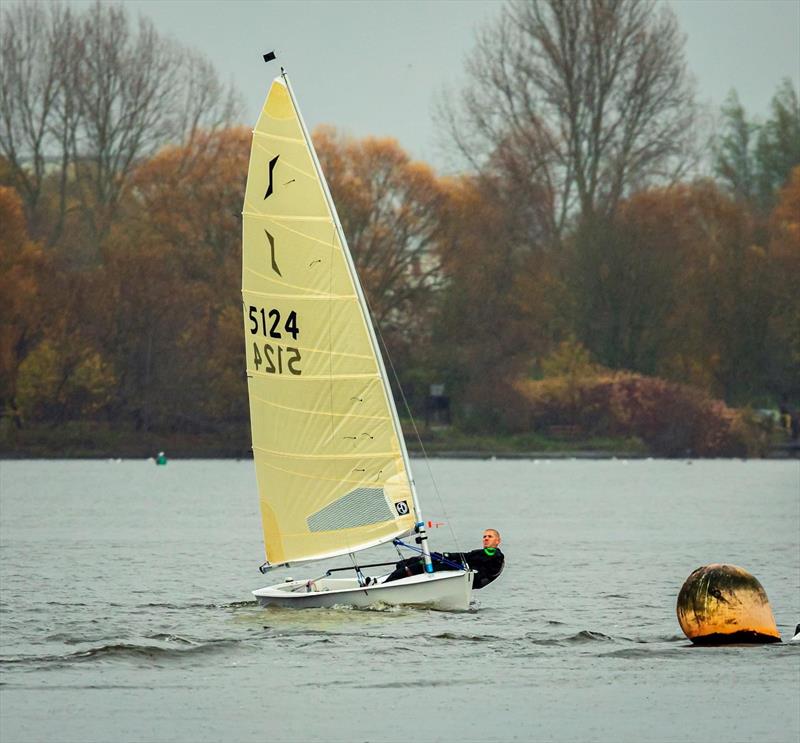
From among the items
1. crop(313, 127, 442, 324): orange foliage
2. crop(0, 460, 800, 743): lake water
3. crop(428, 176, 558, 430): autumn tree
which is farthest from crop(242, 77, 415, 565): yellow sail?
crop(428, 176, 558, 430): autumn tree

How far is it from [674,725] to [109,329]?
239 feet

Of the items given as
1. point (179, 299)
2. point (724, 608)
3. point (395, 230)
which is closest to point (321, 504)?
point (724, 608)

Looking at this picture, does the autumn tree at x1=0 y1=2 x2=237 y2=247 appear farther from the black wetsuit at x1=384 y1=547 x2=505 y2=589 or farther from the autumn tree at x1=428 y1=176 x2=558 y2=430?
the black wetsuit at x1=384 y1=547 x2=505 y2=589

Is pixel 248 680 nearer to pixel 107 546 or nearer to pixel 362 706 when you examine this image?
pixel 362 706

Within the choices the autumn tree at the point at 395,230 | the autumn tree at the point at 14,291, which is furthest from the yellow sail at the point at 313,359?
the autumn tree at the point at 395,230

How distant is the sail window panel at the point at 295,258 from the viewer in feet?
92.3

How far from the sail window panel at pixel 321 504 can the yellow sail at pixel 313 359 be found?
15 mm

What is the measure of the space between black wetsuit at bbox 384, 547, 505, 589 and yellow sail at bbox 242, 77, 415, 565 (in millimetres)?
511

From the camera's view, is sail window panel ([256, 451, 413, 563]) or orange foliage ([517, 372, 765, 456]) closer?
sail window panel ([256, 451, 413, 563])

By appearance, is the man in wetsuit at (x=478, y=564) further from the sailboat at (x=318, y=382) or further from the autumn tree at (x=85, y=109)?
the autumn tree at (x=85, y=109)

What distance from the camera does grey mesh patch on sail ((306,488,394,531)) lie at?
28.4m

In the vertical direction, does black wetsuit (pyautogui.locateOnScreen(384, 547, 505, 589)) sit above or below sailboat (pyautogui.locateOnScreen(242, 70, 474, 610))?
below

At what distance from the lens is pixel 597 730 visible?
19.8 metres

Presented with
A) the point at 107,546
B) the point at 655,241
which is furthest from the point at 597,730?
the point at 655,241
